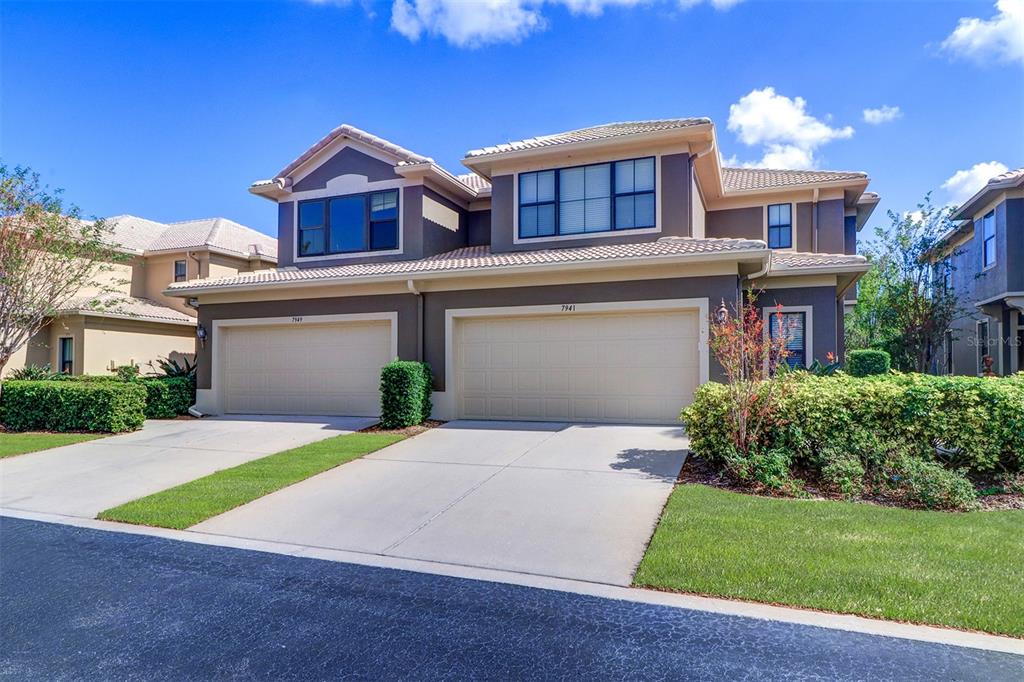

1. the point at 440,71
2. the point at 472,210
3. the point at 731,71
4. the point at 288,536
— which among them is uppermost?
the point at 440,71

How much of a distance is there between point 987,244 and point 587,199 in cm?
1327

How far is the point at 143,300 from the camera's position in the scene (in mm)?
22484

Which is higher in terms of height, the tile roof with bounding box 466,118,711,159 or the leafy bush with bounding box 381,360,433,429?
the tile roof with bounding box 466,118,711,159

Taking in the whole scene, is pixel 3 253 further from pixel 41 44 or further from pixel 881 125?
pixel 881 125

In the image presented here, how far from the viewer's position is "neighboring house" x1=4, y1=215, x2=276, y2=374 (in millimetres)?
18469

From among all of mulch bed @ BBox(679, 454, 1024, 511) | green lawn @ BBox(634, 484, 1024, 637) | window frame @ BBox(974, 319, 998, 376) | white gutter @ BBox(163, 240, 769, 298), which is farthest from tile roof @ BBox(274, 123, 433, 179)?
window frame @ BBox(974, 319, 998, 376)

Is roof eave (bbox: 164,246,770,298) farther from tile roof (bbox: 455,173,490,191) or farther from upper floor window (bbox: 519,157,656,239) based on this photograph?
tile roof (bbox: 455,173,490,191)

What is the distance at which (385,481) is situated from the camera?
7609mm

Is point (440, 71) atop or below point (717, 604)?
atop

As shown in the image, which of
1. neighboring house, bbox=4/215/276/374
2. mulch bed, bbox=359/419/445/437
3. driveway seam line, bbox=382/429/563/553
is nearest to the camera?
driveway seam line, bbox=382/429/563/553

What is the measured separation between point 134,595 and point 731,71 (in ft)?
41.0

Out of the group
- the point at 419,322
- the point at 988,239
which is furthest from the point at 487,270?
the point at 988,239

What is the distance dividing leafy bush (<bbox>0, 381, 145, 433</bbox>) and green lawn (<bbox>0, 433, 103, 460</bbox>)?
346mm

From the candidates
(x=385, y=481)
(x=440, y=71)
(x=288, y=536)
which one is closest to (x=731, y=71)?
(x=440, y=71)
